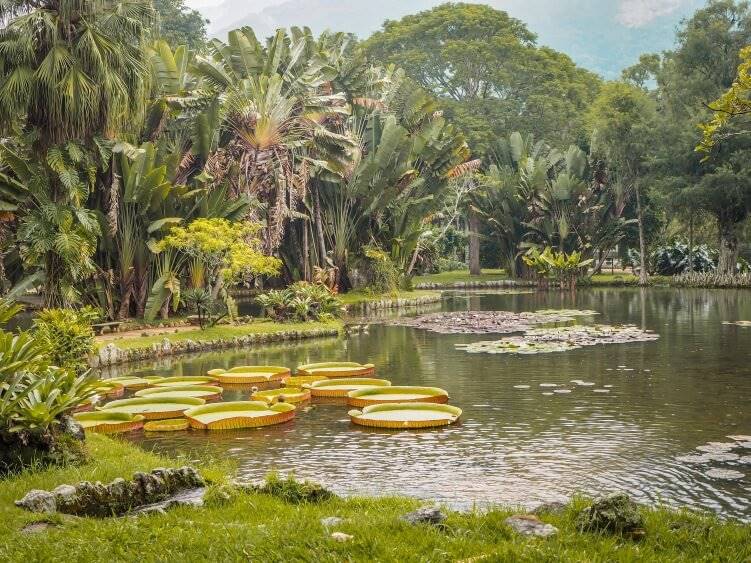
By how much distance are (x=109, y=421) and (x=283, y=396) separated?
9.12 ft

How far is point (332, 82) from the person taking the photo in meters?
34.9

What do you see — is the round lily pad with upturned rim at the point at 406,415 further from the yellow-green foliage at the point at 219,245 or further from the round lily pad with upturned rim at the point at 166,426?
the yellow-green foliage at the point at 219,245

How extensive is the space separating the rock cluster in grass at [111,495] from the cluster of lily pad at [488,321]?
1674 cm

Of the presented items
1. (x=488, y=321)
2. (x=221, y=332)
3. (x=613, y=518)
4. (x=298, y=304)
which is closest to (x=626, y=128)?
Answer: (x=488, y=321)

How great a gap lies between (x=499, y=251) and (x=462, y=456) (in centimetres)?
4626

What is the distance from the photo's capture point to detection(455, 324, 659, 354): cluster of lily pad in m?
18.3

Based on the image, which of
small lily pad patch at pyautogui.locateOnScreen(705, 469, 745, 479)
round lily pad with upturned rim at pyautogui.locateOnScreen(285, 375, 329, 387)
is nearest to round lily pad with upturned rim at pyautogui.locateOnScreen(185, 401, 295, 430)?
round lily pad with upturned rim at pyautogui.locateOnScreen(285, 375, 329, 387)

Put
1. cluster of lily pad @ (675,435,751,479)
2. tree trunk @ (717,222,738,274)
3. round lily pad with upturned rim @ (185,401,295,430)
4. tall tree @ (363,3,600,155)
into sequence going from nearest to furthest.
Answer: cluster of lily pad @ (675,435,751,479) < round lily pad with upturned rim @ (185,401,295,430) < tree trunk @ (717,222,738,274) < tall tree @ (363,3,600,155)

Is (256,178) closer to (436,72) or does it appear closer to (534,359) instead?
(534,359)

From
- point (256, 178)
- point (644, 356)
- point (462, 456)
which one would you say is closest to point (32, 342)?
point (462, 456)

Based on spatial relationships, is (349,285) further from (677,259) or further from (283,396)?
(677,259)

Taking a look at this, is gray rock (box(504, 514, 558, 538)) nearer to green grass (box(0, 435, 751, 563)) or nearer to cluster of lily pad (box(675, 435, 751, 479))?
green grass (box(0, 435, 751, 563))

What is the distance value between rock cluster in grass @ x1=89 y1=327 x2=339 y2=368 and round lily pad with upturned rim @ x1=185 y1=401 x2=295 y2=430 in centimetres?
609

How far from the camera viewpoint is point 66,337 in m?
14.2
